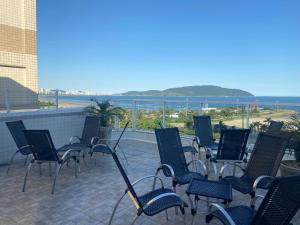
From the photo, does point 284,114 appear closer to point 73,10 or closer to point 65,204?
point 65,204

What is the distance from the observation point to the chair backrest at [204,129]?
5938 mm

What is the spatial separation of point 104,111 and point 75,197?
11.7ft

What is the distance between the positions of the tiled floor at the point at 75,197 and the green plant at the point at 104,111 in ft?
4.97

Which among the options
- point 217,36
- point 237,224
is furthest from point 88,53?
point 237,224

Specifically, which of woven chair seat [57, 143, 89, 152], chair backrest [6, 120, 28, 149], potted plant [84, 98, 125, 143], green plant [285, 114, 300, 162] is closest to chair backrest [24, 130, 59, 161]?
woven chair seat [57, 143, 89, 152]

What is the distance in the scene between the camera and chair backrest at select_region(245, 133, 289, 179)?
11.3 ft

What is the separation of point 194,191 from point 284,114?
10.8ft

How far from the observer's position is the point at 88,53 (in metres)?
30.7

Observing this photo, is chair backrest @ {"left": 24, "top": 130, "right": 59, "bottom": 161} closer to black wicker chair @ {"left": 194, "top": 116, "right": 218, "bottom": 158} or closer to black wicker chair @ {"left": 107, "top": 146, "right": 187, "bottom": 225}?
black wicker chair @ {"left": 107, "top": 146, "right": 187, "bottom": 225}

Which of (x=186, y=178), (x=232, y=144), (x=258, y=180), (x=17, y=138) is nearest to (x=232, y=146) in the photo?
(x=232, y=144)

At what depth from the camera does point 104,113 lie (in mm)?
7312

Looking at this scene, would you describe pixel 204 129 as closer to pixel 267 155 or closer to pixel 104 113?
pixel 267 155

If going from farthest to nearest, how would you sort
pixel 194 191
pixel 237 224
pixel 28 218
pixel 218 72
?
1. pixel 218 72
2. pixel 28 218
3. pixel 194 191
4. pixel 237 224

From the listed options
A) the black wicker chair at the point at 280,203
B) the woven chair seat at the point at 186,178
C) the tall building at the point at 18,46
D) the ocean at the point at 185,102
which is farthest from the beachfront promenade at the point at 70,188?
the tall building at the point at 18,46
